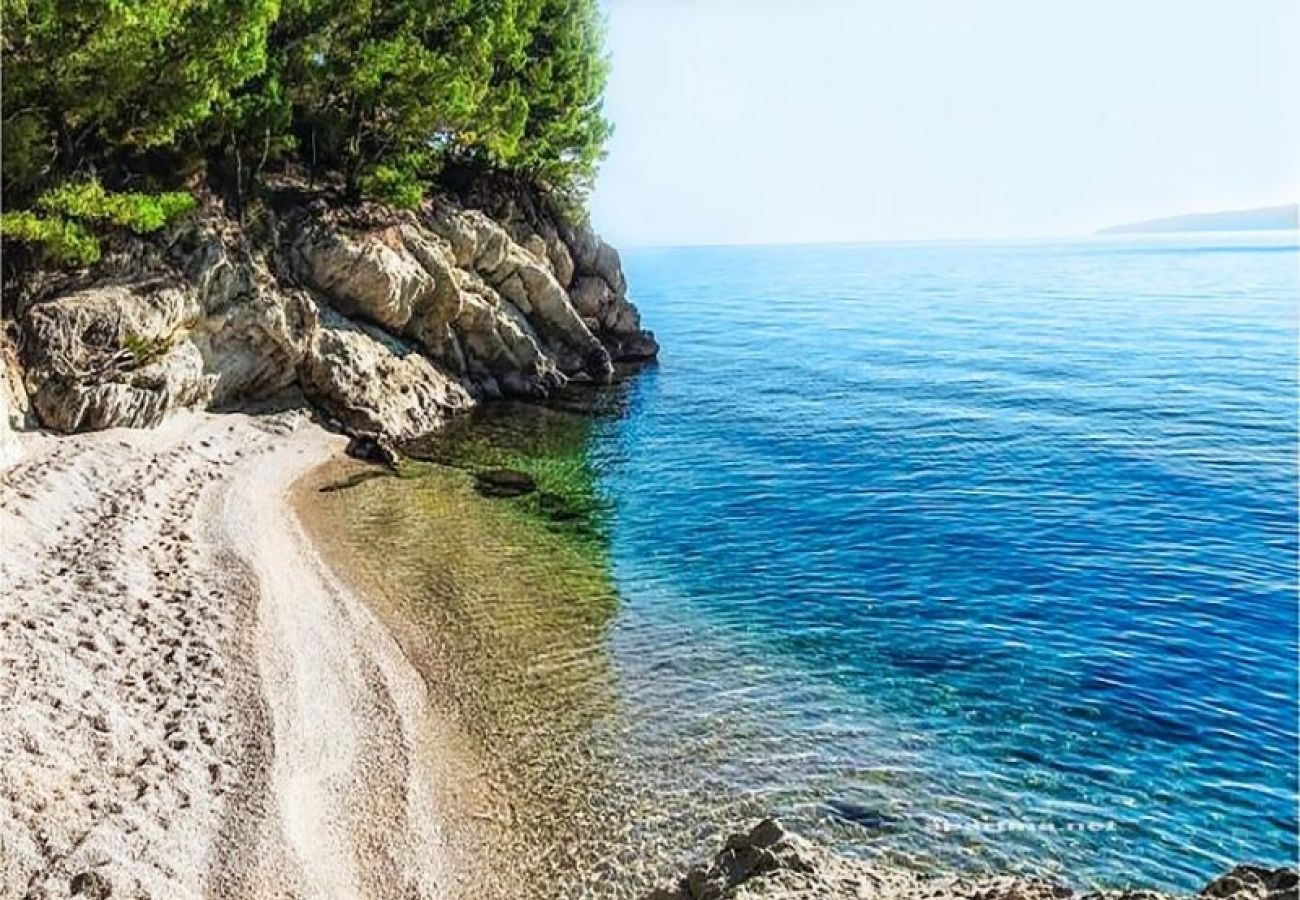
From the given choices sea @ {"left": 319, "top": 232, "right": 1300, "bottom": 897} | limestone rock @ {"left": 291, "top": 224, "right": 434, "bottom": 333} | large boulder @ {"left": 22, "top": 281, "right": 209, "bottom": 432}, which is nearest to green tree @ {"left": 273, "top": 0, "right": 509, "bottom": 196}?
limestone rock @ {"left": 291, "top": 224, "right": 434, "bottom": 333}

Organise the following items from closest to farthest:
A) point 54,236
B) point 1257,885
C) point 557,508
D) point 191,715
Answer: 1. point 1257,885
2. point 191,715
3. point 54,236
4. point 557,508

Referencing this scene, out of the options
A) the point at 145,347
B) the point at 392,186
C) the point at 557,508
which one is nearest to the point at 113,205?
the point at 145,347

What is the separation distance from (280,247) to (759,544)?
24.2 m

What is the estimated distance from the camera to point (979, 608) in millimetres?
22031

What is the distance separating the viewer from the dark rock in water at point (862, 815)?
14.0 metres

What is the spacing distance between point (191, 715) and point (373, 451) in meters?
18.4

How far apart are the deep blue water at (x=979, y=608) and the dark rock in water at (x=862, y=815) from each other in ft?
0.15

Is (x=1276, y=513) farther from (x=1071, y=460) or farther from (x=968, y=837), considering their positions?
(x=968, y=837)

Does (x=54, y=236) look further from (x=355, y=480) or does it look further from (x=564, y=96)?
(x=564, y=96)

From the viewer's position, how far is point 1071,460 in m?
33.8

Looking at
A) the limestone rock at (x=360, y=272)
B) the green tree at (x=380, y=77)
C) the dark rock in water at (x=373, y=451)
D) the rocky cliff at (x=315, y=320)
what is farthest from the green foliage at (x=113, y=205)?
the green tree at (x=380, y=77)

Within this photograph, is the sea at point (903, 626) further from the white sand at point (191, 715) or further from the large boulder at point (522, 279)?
the large boulder at point (522, 279)

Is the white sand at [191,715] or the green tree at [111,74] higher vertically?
the green tree at [111,74]

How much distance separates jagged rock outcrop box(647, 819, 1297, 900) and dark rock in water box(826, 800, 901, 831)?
1.69m
